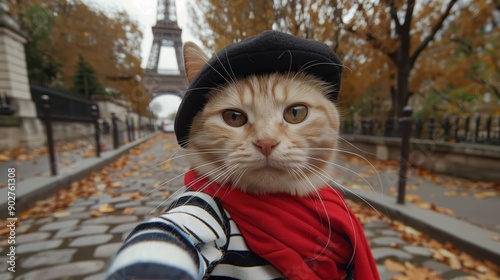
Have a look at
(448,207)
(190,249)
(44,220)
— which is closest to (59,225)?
(44,220)

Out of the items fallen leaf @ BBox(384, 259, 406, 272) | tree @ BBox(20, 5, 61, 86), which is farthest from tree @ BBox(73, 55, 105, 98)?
fallen leaf @ BBox(384, 259, 406, 272)

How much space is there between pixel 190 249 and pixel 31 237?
124 inches

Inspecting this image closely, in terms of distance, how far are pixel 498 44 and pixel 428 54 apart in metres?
2.00

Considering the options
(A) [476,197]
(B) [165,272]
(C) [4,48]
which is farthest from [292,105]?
(C) [4,48]

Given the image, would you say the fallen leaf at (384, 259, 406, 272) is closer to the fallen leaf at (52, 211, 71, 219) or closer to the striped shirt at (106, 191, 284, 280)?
the striped shirt at (106, 191, 284, 280)

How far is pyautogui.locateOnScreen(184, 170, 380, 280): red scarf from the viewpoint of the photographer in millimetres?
998

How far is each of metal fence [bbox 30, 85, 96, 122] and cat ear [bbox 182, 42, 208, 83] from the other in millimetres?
10546

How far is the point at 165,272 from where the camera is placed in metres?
0.62

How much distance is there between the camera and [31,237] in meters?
2.89

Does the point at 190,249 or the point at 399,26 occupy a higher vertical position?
the point at 399,26

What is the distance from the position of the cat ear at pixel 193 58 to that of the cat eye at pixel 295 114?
0.48 m

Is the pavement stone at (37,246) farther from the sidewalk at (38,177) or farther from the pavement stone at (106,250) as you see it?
the sidewalk at (38,177)

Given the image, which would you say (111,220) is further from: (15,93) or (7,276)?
(15,93)

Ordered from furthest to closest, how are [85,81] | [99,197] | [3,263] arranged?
1. [85,81]
2. [99,197]
3. [3,263]
